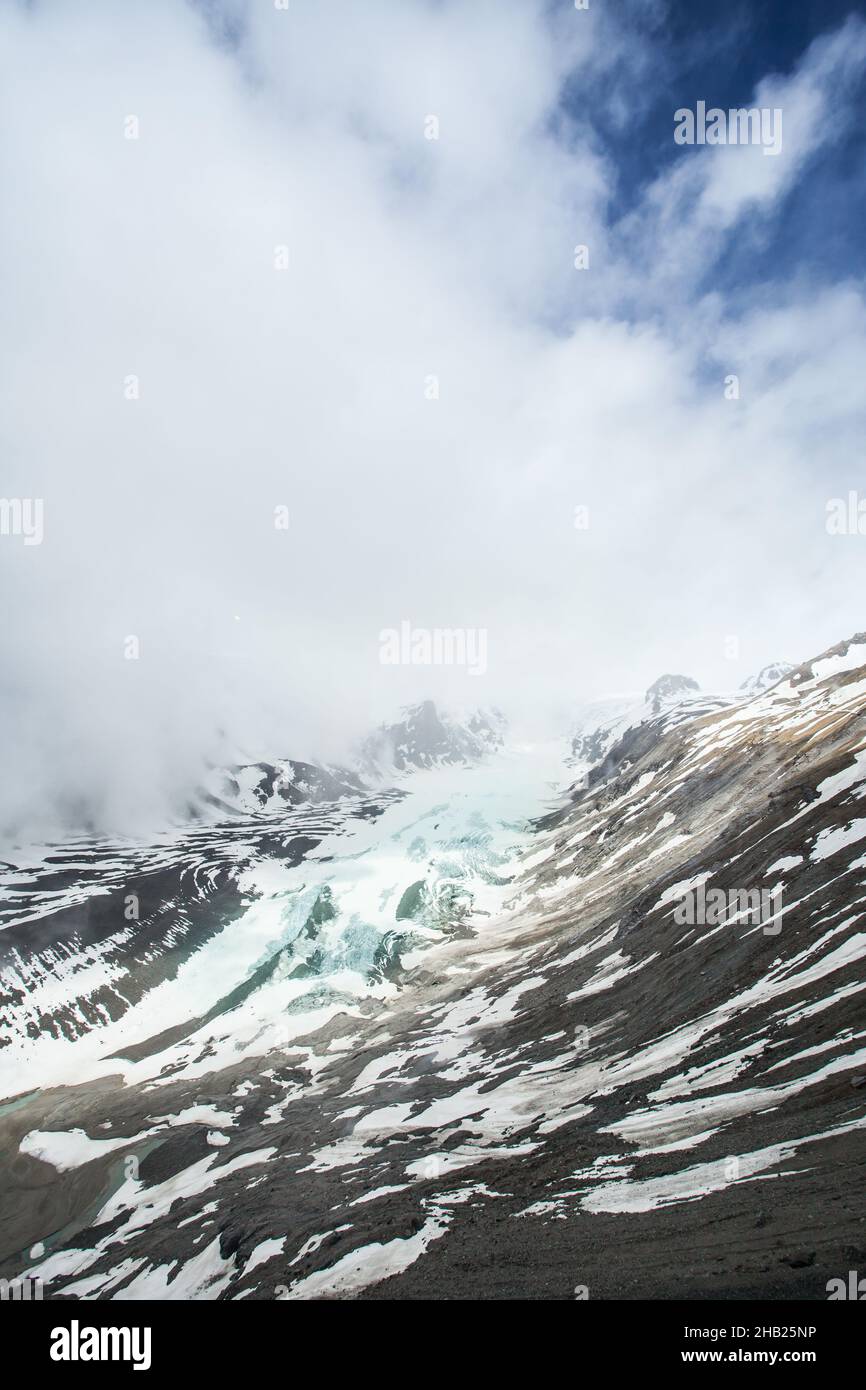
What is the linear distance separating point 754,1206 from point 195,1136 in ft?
210

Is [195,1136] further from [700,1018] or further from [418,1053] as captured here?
[700,1018]

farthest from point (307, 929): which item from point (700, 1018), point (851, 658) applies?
point (851, 658)

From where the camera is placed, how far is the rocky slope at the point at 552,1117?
21.7 meters

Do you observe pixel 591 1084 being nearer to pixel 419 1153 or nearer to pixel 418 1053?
pixel 419 1153

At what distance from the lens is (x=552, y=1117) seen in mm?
37812

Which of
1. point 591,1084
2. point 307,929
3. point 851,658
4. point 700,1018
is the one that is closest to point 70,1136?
point 307,929

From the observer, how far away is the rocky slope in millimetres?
21656

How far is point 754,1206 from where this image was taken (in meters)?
20.5

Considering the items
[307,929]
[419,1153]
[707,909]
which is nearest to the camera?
[419,1153]

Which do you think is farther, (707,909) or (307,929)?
(307,929)

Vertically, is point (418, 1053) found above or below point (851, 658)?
below
